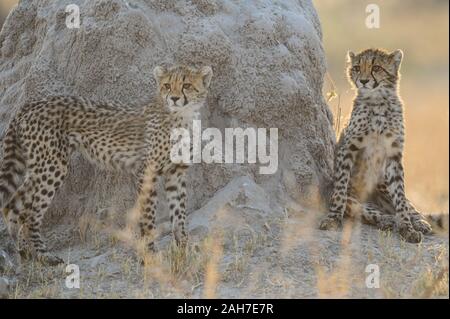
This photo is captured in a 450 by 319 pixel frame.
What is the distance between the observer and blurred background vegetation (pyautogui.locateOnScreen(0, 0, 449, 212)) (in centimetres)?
1140

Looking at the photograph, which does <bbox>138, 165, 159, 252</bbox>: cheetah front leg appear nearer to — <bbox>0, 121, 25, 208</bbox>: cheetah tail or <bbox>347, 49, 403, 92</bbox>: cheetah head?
<bbox>0, 121, 25, 208</bbox>: cheetah tail

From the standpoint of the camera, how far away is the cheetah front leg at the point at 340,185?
7.27 metres

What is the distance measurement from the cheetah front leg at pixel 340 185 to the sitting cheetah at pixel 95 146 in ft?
3.56

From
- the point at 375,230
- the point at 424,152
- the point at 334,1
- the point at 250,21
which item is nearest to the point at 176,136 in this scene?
the point at 250,21

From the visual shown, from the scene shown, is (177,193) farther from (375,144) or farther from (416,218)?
(416,218)

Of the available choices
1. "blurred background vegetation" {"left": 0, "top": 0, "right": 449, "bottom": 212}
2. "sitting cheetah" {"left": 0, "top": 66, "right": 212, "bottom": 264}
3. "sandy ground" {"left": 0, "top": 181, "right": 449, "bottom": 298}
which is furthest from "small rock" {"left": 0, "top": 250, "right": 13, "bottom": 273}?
"blurred background vegetation" {"left": 0, "top": 0, "right": 449, "bottom": 212}

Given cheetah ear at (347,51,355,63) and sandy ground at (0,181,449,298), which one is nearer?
sandy ground at (0,181,449,298)

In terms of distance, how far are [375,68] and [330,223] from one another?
1.22m

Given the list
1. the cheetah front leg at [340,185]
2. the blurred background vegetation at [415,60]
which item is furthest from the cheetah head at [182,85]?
the blurred background vegetation at [415,60]

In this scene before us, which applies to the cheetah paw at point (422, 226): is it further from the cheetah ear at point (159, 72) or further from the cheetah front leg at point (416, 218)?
the cheetah ear at point (159, 72)

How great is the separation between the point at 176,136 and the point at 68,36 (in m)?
1.24

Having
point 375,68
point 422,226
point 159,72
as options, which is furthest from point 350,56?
point 159,72

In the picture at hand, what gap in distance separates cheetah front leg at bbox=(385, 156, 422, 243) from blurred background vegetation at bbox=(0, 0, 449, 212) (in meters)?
1.85

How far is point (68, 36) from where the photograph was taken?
758cm
